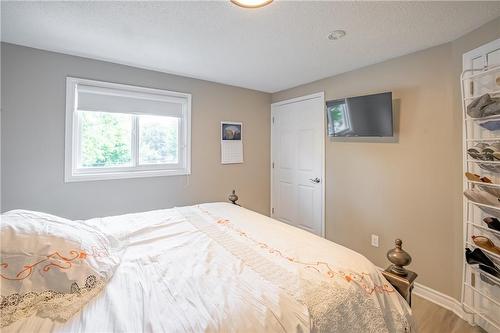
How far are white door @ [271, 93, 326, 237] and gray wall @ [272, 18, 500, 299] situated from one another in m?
0.34

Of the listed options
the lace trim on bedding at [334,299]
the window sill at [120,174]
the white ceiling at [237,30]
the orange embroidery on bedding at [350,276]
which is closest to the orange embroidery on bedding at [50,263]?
the lace trim on bedding at [334,299]

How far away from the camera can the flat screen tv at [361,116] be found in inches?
91.7

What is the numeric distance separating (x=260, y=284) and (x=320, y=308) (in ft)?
0.85

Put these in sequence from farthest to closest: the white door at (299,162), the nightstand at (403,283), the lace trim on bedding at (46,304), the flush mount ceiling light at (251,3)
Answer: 1. the white door at (299,162)
2. the flush mount ceiling light at (251,3)
3. the nightstand at (403,283)
4. the lace trim on bedding at (46,304)

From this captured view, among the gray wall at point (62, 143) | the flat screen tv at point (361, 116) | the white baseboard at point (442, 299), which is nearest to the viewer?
the white baseboard at point (442, 299)

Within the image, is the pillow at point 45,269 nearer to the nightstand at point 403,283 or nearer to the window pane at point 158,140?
the nightstand at point 403,283

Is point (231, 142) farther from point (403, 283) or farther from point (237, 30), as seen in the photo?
point (403, 283)

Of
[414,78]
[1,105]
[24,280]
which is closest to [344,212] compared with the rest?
[414,78]

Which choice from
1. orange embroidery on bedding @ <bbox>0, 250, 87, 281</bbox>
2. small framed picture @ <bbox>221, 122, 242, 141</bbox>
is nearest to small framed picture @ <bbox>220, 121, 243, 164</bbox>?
small framed picture @ <bbox>221, 122, 242, 141</bbox>

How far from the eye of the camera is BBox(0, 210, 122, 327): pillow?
0.85m

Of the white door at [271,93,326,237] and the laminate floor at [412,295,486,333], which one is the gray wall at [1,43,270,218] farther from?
the laminate floor at [412,295,486,333]

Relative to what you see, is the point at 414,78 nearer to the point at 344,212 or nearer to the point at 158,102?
the point at 344,212

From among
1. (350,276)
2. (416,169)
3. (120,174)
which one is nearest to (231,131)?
(120,174)

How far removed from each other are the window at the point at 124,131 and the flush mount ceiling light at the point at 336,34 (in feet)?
5.99
